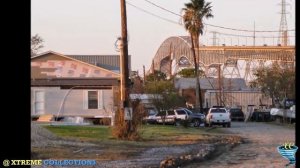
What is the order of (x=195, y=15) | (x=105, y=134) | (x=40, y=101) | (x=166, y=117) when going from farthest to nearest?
(x=195, y=15) < (x=166, y=117) < (x=40, y=101) < (x=105, y=134)

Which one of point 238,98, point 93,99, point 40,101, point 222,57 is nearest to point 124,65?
point 93,99

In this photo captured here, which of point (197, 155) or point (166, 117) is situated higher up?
point (166, 117)

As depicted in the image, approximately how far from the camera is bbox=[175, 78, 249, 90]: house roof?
287ft

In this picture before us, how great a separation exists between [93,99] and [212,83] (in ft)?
160

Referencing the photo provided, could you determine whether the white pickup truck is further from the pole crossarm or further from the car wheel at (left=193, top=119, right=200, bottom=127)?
the pole crossarm

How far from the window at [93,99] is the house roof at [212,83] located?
128 ft

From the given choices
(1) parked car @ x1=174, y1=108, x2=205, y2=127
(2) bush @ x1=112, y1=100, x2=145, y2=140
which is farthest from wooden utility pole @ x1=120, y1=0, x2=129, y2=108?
(1) parked car @ x1=174, y1=108, x2=205, y2=127

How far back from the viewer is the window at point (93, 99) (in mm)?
45562

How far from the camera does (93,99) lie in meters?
46.0

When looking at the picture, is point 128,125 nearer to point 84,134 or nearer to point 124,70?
point 124,70

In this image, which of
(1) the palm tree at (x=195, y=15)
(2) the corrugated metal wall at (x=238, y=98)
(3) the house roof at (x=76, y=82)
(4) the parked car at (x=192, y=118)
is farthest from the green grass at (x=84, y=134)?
(2) the corrugated metal wall at (x=238, y=98)

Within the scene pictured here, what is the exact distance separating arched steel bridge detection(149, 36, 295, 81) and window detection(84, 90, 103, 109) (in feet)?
85.3
